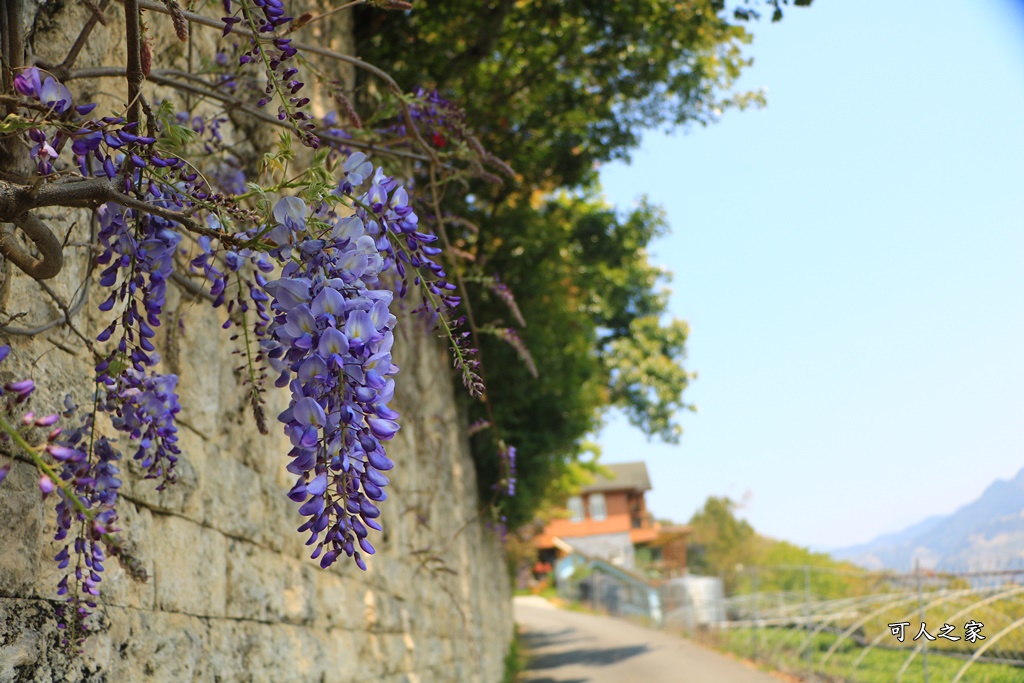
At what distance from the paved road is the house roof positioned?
1973cm

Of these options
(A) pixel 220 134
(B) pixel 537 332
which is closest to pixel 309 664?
(A) pixel 220 134

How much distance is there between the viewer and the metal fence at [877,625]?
585 centimetres

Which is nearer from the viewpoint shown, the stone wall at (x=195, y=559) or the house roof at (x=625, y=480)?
the stone wall at (x=195, y=559)

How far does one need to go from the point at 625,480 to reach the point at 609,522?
291 centimetres

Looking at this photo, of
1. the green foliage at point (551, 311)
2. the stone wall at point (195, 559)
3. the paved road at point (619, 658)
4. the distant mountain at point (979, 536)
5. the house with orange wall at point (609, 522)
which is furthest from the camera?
the house with orange wall at point (609, 522)

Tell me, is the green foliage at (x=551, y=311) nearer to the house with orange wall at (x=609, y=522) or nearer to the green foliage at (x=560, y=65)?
the green foliage at (x=560, y=65)

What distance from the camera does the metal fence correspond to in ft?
19.2

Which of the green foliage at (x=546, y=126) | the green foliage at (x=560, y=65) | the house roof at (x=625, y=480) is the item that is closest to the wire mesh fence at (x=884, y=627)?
the green foliage at (x=546, y=126)

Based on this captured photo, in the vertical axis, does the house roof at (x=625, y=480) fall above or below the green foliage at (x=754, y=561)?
above

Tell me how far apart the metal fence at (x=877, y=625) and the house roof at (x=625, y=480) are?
82.4 feet

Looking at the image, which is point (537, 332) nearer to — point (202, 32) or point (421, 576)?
point (421, 576)

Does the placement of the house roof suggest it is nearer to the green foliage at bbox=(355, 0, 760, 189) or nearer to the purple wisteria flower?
A: the green foliage at bbox=(355, 0, 760, 189)

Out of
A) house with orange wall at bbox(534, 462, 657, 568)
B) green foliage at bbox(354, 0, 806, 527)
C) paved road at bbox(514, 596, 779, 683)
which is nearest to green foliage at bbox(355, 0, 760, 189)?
green foliage at bbox(354, 0, 806, 527)

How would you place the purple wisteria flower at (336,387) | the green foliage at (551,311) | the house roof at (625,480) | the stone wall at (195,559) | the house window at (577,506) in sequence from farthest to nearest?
the house roof at (625,480)
the house window at (577,506)
the green foliage at (551,311)
the stone wall at (195,559)
the purple wisteria flower at (336,387)
